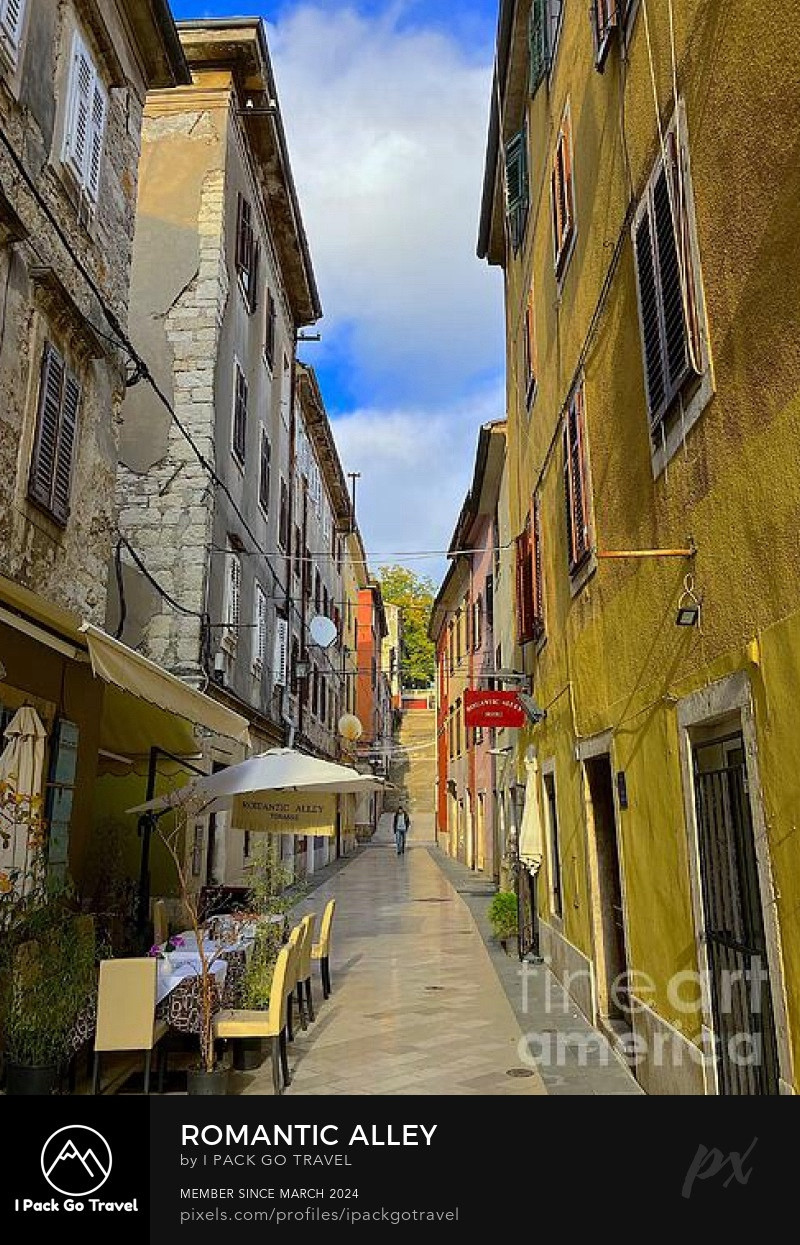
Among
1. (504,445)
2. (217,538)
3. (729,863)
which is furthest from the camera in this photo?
(504,445)

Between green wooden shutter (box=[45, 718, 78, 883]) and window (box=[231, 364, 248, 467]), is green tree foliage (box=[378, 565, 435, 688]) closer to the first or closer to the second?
window (box=[231, 364, 248, 467])

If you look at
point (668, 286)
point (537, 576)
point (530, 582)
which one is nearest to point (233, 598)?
point (530, 582)

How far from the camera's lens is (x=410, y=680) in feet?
260

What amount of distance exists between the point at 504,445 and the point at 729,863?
1565cm

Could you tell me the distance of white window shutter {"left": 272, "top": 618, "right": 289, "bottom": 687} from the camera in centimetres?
2120

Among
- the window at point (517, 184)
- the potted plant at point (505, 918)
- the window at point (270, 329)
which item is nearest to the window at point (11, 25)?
the window at point (517, 184)

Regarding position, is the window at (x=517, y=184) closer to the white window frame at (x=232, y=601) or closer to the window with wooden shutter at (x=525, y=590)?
the window with wooden shutter at (x=525, y=590)

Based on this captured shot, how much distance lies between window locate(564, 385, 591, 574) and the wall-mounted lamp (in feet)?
8.84

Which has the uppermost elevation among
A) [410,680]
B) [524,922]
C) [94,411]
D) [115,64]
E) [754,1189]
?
[410,680]

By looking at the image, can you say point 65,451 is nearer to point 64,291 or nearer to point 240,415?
point 64,291

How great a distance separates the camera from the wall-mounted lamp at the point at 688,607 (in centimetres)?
485

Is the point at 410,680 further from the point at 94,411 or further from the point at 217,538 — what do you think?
the point at 94,411

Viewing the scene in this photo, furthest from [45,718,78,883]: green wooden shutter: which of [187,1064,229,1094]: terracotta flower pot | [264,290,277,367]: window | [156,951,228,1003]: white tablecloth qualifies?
[264,290,277,367]: window

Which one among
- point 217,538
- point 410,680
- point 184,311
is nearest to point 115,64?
point 184,311
